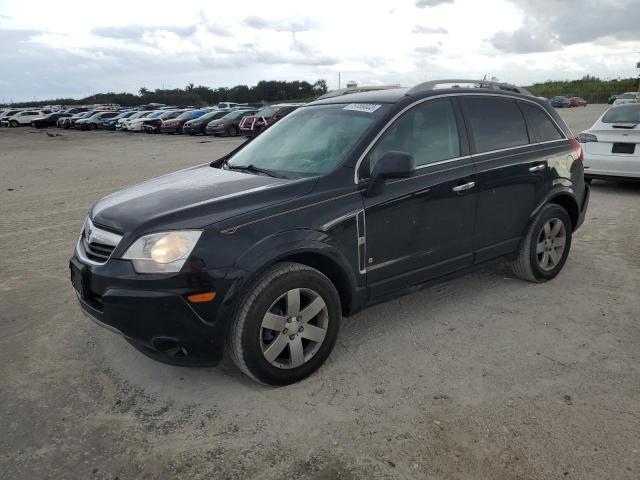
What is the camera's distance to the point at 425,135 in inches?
162

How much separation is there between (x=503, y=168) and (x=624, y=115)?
233 inches

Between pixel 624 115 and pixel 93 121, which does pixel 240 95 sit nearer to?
pixel 93 121

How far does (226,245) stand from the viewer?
3092mm

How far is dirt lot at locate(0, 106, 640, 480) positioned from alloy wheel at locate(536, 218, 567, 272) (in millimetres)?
204

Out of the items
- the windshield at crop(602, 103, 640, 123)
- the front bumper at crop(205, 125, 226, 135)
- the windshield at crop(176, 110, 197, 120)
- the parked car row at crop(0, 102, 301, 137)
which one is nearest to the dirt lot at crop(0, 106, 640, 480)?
the windshield at crop(602, 103, 640, 123)

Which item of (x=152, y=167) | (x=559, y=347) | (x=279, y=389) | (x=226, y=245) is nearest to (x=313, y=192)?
(x=226, y=245)

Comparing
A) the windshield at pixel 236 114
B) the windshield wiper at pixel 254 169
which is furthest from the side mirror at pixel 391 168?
the windshield at pixel 236 114

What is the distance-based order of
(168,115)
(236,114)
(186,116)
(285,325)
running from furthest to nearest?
(168,115) → (186,116) → (236,114) → (285,325)

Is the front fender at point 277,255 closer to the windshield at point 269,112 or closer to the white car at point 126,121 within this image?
the windshield at point 269,112

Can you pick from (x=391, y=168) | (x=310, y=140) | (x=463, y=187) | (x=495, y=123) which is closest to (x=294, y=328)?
(x=391, y=168)

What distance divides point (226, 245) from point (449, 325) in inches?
A: 78.9

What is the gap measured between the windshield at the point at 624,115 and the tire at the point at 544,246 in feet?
15.6

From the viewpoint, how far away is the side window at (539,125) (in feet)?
16.2

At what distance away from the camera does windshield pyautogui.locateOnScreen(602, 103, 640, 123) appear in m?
8.89
